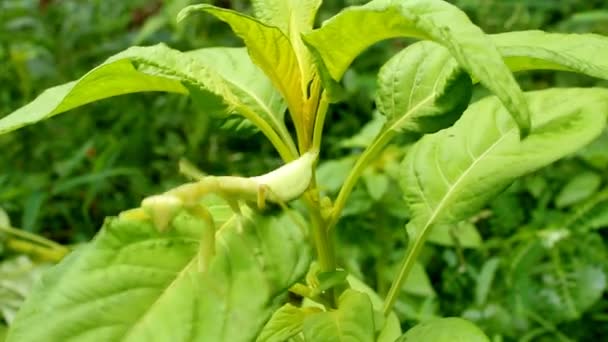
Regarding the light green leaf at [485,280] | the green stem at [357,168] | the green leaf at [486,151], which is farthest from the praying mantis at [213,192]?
the light green leaf at [485,280]

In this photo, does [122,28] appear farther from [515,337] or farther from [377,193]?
[515,337]

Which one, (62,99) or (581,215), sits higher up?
(62,99)

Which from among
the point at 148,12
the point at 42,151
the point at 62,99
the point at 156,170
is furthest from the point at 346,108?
the point at 62,99

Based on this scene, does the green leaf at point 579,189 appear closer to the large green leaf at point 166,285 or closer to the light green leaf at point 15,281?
the light green leaf at point 15,281

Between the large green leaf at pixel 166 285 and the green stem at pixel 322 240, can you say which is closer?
the large green leaf at pixel 166 285

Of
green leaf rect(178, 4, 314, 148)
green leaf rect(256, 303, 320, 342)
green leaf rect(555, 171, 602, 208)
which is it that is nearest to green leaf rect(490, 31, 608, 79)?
green leaf rect(178, 4, 314, 148)

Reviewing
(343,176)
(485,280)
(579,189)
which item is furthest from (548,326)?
(343,176)
